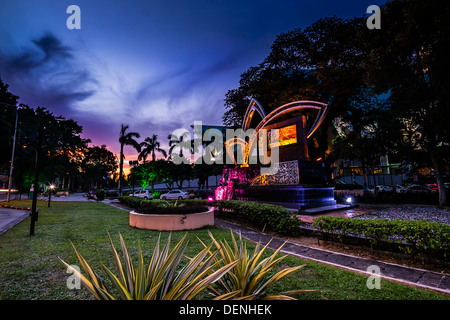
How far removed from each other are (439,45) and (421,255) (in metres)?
13.9

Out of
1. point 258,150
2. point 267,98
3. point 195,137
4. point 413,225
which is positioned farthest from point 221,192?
point 195,137

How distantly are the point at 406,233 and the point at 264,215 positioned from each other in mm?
4675

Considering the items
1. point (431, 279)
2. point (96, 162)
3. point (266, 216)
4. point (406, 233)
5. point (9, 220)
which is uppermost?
point (96, 162)

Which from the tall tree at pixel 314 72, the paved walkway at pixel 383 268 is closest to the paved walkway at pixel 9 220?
the paved walkway at pixel 383 268

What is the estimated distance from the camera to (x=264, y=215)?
872 centimetres

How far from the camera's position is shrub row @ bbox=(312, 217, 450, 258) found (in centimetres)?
454

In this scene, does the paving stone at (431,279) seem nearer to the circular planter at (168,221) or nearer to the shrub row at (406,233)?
the shrub row at (406,233)

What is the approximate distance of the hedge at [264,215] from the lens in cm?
773

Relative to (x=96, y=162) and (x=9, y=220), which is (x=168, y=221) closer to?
A: (x=9, y=220)

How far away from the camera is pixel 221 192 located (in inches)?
749

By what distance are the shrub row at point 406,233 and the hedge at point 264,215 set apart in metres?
1.61

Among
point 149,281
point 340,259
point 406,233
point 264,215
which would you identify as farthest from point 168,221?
point 406,233

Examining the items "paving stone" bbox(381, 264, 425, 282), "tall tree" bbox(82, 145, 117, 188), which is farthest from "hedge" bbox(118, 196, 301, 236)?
"tall tree" bbox(82, 145, 117, 188)
